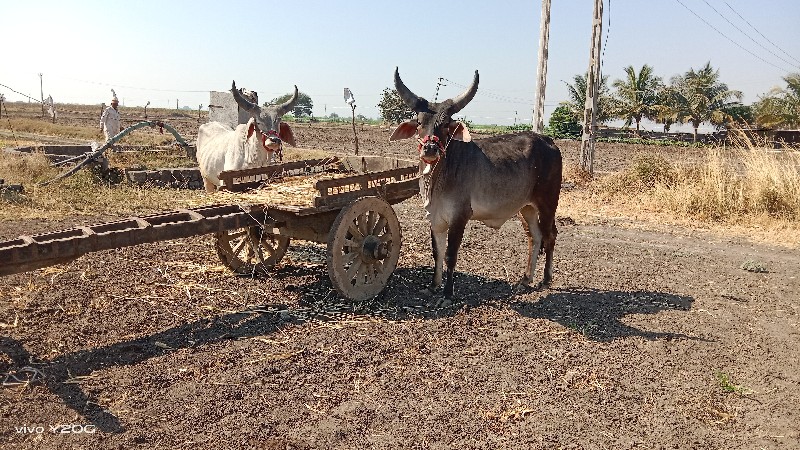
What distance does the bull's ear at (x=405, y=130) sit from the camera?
21.4 feet

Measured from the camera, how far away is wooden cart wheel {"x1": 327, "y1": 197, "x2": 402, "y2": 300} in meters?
6.03

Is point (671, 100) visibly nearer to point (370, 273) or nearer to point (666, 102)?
point (666, 102)

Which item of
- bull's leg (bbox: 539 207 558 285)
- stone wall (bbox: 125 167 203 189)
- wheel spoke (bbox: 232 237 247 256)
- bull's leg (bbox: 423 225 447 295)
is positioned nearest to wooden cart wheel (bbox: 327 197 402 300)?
bull's leg (bbox: 423 225 447 295)

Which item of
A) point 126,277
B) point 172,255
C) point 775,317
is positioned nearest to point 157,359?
point 126,277

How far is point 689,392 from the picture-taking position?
482 cm

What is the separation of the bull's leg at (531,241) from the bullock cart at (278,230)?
1422mm

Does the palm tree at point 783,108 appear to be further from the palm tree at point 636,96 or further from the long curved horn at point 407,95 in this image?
the long curved horn at point 407,95

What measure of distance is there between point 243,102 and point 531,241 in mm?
3989

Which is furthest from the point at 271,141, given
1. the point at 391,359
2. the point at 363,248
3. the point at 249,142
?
the point at 391,359

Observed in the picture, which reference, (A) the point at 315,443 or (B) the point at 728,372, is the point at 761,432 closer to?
(B) the point at 728,372

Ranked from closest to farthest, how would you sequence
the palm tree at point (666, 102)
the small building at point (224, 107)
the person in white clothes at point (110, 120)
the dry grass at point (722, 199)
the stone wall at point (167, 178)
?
the dry grass at point (722, 199)
the stone wall at point (167, 178)
the person in white clothes at point (110, 120)
the small building at point (224, 107)
the palm tree at point (666, 102)

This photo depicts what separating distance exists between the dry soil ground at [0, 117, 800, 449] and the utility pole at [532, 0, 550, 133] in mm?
9591

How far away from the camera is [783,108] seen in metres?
42.8

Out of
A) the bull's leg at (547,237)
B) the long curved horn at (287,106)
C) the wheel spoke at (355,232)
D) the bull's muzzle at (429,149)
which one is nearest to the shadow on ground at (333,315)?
the bull's leg at (547,237)
